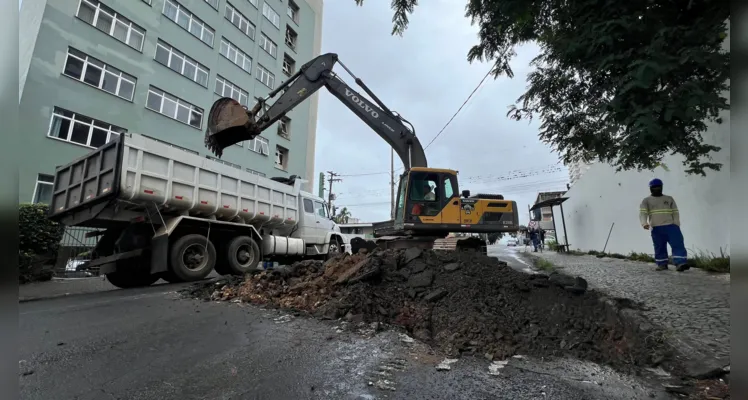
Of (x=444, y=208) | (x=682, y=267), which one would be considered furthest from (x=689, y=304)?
(x=444, y=208)

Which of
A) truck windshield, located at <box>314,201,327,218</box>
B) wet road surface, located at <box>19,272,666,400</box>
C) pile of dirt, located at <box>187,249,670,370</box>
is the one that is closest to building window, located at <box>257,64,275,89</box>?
truck windshield, located at <box>314,201,327,218</box>

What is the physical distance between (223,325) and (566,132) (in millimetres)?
4597

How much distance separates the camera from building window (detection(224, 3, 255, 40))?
21.7 m

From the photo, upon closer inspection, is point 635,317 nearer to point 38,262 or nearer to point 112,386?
point 112,386

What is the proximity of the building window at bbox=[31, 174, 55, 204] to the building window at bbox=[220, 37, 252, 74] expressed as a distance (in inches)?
480

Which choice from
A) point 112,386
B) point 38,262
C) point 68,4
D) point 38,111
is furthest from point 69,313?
point 68,4

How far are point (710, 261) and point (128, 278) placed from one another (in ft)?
38.2

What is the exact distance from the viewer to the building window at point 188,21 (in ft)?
58.4

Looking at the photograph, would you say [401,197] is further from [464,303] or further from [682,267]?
[682,267]

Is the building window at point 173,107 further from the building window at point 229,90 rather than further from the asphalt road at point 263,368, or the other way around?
the asphalt road at point 263,368

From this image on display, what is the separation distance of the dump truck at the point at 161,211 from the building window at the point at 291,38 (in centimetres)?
2196

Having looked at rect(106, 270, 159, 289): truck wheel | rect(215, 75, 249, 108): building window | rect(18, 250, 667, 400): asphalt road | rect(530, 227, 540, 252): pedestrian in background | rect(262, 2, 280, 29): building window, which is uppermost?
rect(262, 2, 280, 29): building window

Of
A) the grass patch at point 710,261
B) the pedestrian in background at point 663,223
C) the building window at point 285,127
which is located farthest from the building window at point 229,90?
the grass patch at point 710,261

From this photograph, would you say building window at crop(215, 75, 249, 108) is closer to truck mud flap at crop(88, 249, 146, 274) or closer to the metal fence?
the metal fence
